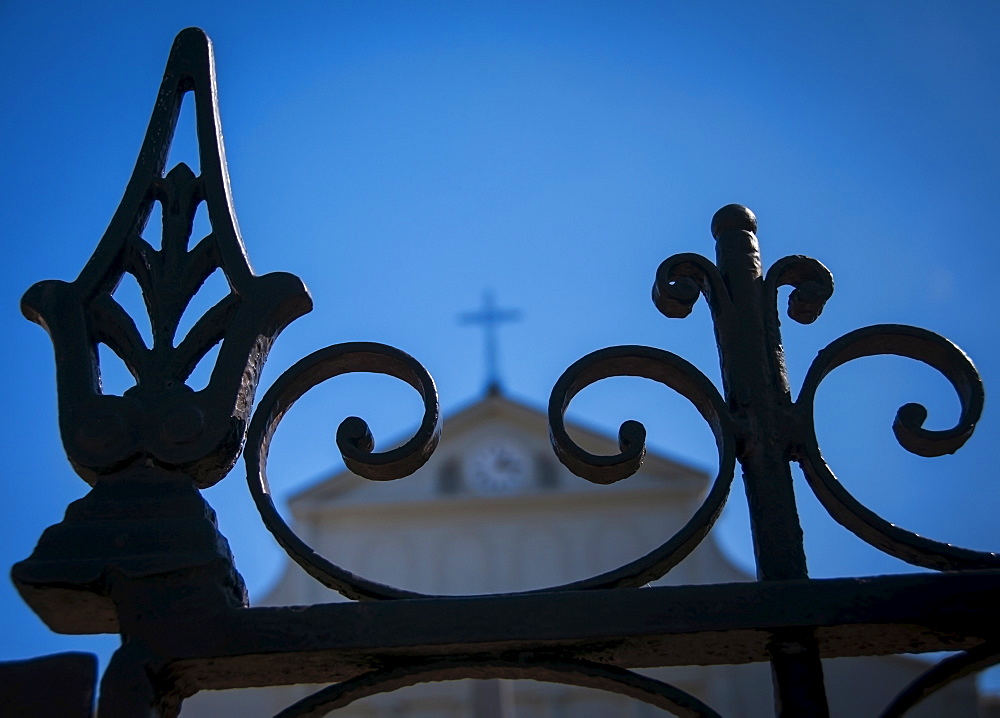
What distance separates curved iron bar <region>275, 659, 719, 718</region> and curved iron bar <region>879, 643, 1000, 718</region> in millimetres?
145

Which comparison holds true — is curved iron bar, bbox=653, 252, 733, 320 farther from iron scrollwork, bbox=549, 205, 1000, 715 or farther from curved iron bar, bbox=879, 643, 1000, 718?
curved iron bar, bbox=879, 643, 1000, 718

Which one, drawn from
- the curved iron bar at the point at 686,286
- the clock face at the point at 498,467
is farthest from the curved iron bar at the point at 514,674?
the clock face at the point at 498,467

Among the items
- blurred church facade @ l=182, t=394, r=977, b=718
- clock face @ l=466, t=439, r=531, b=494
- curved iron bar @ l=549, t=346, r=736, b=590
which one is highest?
clock face @ l=466, t=439, r=531, b=494

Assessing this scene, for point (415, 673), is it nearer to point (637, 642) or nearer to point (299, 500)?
point (637, 642)

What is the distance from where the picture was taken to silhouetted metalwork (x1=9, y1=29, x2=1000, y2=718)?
84 centimetres

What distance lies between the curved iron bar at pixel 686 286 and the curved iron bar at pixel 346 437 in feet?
0.81

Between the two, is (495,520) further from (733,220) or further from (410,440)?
(410,440)

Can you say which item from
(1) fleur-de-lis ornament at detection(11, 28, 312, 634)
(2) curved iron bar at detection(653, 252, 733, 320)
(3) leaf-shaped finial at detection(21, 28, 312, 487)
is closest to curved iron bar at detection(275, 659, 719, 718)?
(1) fleur-de-lis ornament at detection(11, 28, 312, 634)

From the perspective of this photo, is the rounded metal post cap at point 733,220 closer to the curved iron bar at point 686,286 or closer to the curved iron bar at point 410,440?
the curved iron bar at point 686,286

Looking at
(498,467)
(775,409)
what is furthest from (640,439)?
(498,467)

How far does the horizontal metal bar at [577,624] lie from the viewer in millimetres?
833

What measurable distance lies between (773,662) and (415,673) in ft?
0.97

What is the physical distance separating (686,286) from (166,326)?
490 mm

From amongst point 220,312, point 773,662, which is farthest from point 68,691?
point 773,662
